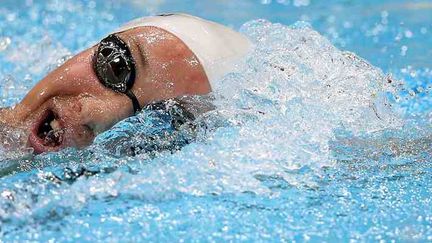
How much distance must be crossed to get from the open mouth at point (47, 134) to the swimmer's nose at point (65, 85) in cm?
4

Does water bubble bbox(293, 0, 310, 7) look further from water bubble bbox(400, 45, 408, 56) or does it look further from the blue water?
the blue water

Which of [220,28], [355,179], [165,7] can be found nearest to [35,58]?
[165,7]

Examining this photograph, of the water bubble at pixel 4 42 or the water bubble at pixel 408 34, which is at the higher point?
the water bubble at pixel 408 34

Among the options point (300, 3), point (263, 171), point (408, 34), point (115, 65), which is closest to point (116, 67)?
point (115, 65)

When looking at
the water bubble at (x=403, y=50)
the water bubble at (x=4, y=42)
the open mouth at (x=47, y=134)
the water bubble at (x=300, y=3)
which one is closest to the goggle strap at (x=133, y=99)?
the open mouth at (x=47, y=134)

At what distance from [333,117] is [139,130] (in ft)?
1.86

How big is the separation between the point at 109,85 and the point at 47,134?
17 cm

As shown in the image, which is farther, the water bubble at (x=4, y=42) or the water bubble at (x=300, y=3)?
the water bubble at (x=300, y=3)

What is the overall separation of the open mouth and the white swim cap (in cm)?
32

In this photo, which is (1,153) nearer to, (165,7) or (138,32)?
(138,32)

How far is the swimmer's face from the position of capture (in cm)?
175

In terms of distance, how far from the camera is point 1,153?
5.91ft

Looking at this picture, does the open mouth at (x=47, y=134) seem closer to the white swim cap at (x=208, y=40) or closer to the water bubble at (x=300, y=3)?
the white swim cap at (x=208, y=40)

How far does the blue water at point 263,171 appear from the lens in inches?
55.9
